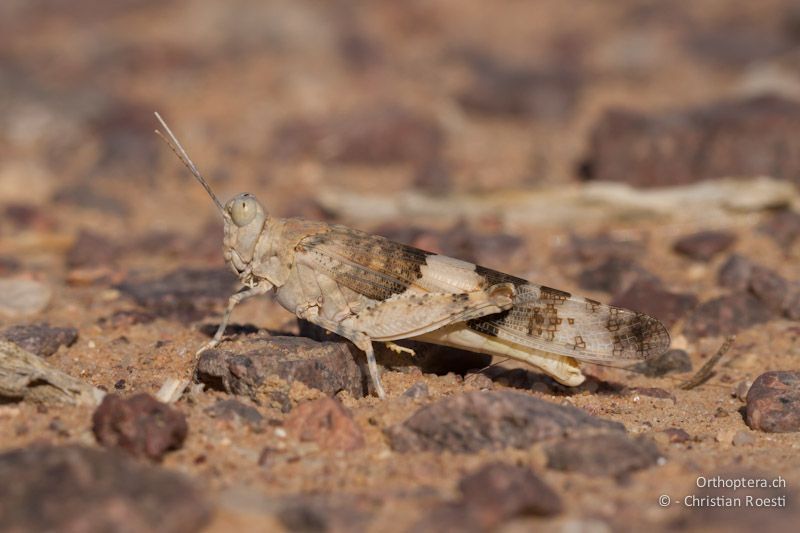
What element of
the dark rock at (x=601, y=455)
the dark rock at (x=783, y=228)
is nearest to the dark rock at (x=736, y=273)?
the dark rock at (x=783, y=228)

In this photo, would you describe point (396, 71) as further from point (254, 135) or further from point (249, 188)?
point (249, 188)

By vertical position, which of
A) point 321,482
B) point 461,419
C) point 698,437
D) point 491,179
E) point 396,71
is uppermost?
point 396,71

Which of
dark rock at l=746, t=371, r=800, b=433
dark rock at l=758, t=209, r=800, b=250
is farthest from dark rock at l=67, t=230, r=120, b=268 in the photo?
dark rock at l=758, t=209, r=800, b=250

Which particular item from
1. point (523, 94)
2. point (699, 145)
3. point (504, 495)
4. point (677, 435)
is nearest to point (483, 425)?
point (504, 495)

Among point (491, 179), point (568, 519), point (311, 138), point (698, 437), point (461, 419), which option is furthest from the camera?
point (311, 138)

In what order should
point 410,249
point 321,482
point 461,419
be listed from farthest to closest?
1. point 410,249
2. point 461,419
3. point 321,482

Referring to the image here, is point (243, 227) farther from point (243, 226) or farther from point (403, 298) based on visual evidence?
point (403, 298)

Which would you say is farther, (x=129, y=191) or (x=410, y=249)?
(x=129, y=191)

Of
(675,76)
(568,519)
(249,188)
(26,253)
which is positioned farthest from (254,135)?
(568,519)
